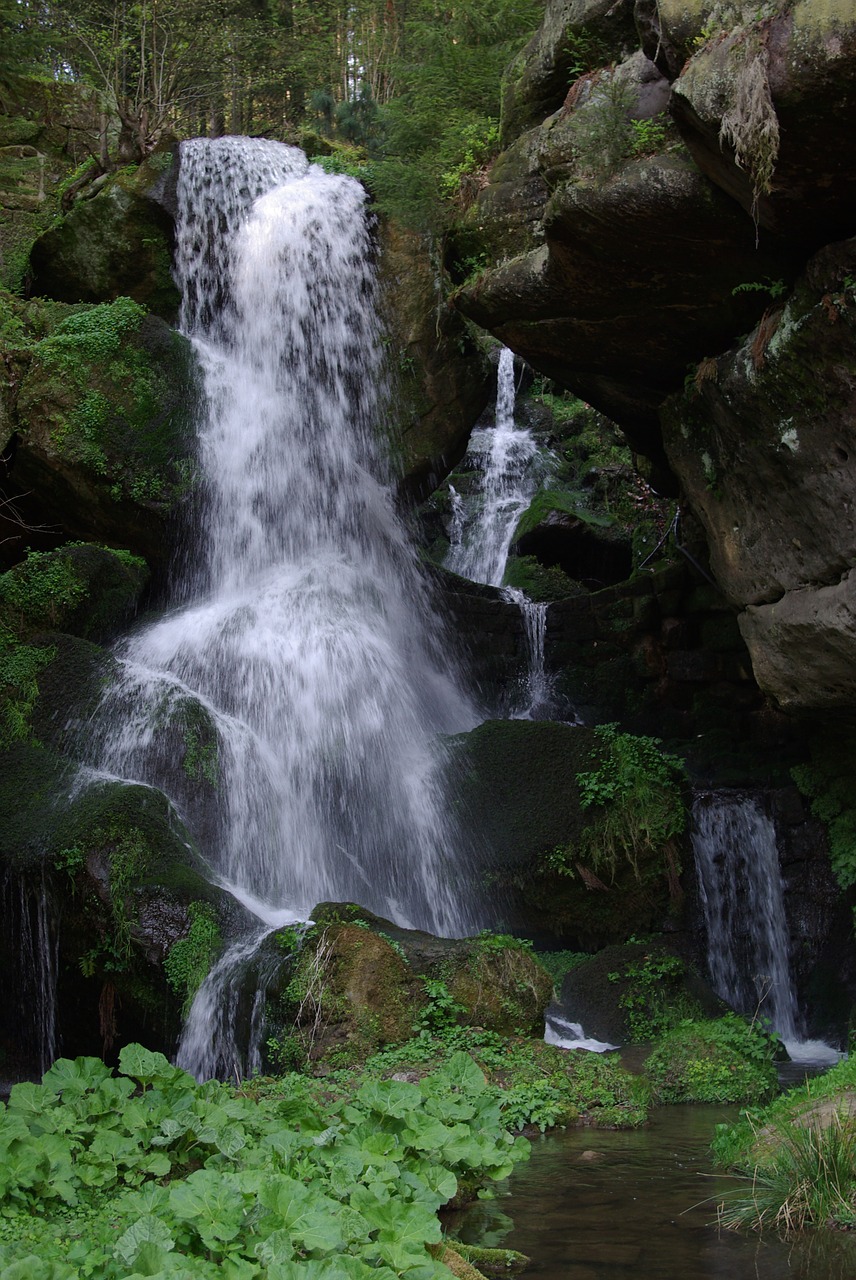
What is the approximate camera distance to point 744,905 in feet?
39.4

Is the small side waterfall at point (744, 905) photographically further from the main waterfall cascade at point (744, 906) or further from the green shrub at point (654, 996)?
the green shrub at point (654, 996)

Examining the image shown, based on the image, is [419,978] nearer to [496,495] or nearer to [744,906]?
[744,906]

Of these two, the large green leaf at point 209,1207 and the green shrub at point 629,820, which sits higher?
the green shrub at point 629,820

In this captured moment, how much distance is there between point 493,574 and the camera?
1919cm

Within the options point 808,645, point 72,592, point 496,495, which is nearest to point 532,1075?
point 808,645

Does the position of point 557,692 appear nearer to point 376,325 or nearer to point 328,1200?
point 376,325

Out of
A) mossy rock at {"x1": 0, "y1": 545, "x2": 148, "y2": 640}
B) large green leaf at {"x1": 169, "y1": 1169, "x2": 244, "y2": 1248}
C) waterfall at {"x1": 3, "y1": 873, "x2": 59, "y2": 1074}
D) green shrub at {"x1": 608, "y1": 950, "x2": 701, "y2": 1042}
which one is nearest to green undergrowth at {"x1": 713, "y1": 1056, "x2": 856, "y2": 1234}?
large green leaf at {"x1": 169, "y1": 1169, "x2": 244, "y2": 1248}

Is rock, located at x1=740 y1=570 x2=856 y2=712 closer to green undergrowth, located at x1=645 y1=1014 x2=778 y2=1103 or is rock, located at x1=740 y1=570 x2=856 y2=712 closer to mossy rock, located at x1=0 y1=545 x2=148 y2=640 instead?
green undergrowth, located at x1=645 y1=1014 x2=778 y2=1103

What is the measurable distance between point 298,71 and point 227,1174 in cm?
2869

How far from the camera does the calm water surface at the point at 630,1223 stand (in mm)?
4121

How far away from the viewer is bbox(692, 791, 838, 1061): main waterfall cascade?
1148 cm

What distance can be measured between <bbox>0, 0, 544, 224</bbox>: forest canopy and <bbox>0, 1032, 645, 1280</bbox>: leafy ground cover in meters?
10.7

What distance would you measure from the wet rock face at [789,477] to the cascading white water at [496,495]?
883 centimetres

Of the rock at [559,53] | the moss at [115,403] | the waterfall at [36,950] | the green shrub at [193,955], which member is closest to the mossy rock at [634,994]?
the green shrub at [193,955]
